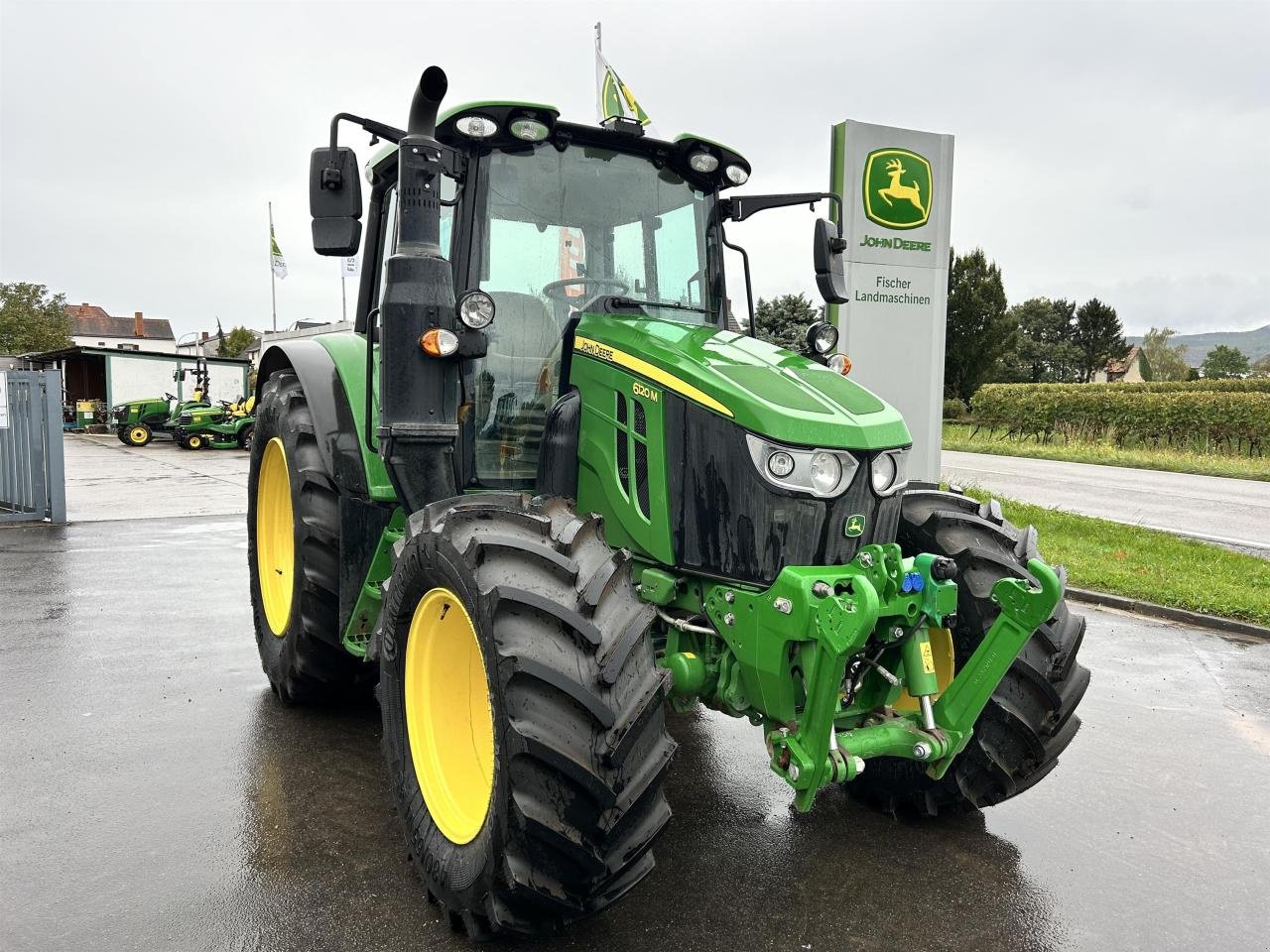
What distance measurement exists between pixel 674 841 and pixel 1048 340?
72403mm

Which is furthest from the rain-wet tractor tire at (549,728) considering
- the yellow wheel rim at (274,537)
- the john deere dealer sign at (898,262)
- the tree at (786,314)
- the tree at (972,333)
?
the tree at (972,333)

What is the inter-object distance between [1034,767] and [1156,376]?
88.0 metres

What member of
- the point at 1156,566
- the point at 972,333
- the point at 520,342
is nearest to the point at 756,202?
the point at 520,342

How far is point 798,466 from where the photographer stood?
2980mm

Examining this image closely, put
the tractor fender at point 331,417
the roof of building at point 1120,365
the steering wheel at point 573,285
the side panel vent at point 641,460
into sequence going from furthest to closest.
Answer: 1. the roof of building at point 1120,365
2. the tractor fender at point 331,417
3. the steering wheel at point 573,285
4. the side panel vent at point 641,460

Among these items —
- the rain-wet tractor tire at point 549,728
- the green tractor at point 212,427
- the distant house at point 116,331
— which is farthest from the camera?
the distant house at point 116,331

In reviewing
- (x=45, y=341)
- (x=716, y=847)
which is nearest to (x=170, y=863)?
(x=716, y=847)

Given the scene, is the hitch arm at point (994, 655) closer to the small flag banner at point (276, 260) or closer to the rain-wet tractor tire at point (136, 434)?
the rain-wet tractor tire at point (136, 434)

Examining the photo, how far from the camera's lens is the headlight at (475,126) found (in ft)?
11.6

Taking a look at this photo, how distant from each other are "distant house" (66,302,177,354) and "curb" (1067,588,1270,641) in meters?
98.7

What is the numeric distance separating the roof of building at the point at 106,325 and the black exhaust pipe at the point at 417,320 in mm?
104347

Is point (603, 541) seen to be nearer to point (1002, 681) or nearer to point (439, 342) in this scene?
point (439, 342)

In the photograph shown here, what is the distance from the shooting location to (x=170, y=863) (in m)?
3.27

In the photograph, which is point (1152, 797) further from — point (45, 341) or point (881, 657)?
point (45, 341)
